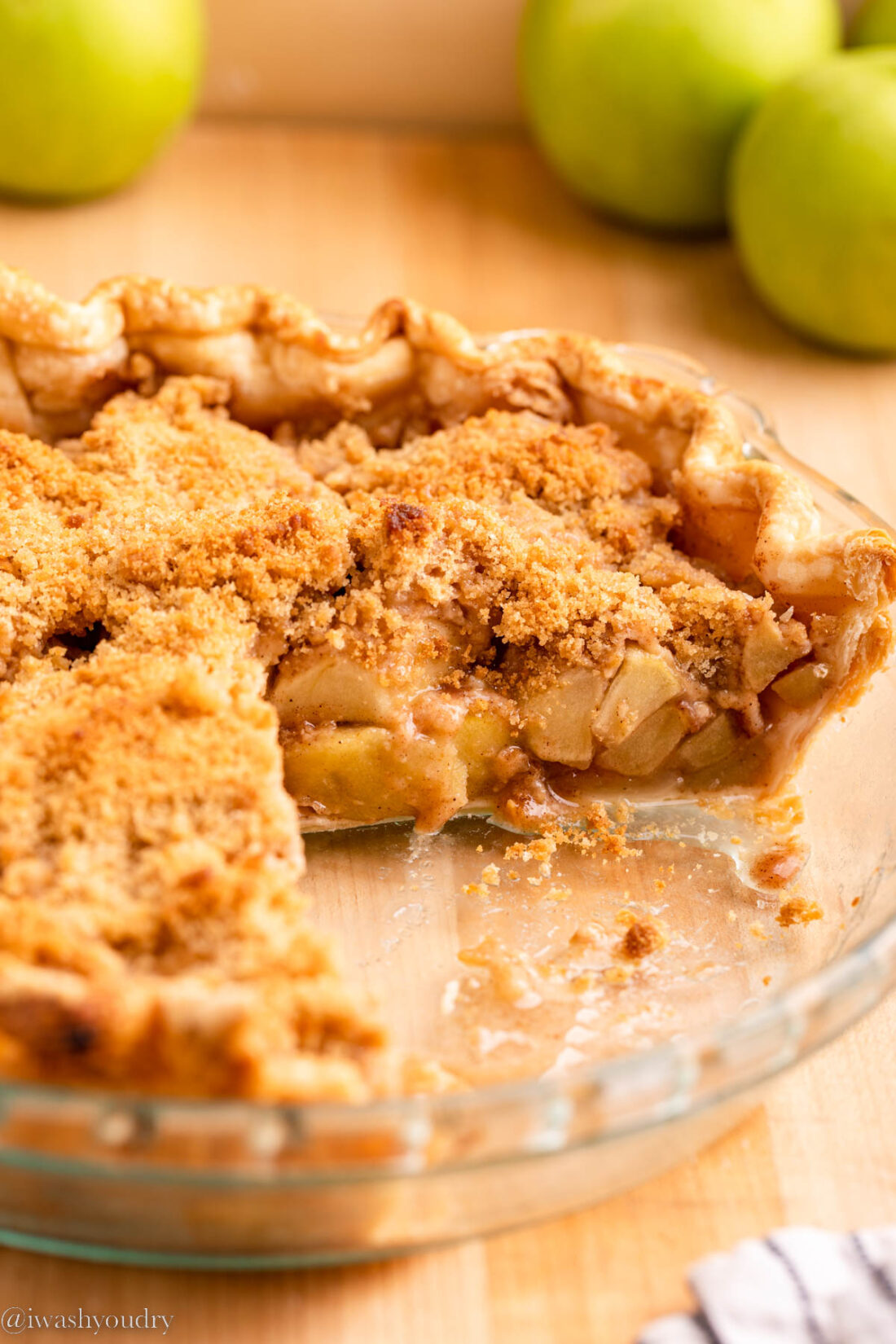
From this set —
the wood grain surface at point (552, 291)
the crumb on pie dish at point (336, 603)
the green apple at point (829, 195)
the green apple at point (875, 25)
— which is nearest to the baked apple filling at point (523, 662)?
the crumb on pie dish at point (336, 603)

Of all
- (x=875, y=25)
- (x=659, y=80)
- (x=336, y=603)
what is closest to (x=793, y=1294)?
(x=336, y=603)

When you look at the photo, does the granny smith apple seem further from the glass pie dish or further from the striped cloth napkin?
the striped cloth napkin

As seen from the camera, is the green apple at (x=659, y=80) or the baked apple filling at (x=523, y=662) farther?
the green apple at (x=659, y=80)

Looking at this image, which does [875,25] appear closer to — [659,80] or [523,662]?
[659,80]

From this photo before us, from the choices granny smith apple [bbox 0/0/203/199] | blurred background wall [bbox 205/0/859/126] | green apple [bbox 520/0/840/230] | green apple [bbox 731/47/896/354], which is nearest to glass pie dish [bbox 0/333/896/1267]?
green apple [bbox 731/47/896/354]

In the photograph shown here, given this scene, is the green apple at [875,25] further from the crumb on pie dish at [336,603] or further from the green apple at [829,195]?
the crumb on pie dish at [336,603]

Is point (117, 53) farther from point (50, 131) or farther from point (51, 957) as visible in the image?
point (51, 957)
